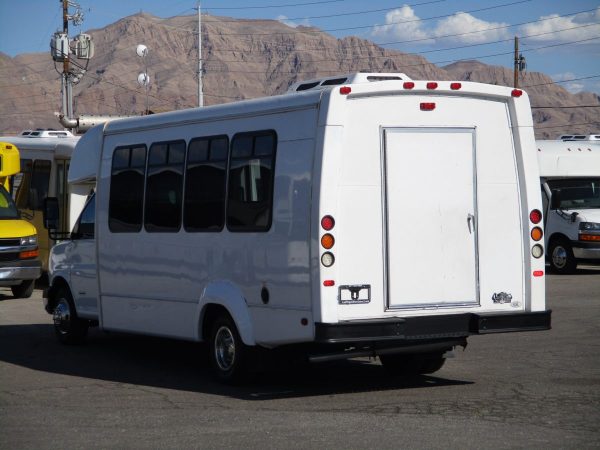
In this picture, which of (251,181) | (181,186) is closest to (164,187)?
(181,186)

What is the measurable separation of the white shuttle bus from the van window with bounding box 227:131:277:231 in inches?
0.7

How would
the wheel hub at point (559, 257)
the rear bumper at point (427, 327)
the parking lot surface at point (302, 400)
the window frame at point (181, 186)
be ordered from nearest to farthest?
the parking lot surface at point (302, 400) < the rear bumper at point (427, 327) < the window frame at point (181, 186) < the wheel hub at point (559, 257)

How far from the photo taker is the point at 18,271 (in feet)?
69.7

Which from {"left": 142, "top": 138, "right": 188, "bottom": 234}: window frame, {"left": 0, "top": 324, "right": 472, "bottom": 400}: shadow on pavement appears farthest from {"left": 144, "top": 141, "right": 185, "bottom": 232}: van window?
{"left": 0, "top": 324, "right": 472, "bottom": 400}: shadow on pavement

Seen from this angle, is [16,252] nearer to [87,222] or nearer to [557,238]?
[87,222]

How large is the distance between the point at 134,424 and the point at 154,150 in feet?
13.0

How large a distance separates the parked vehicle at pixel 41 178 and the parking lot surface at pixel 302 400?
9.50 meters

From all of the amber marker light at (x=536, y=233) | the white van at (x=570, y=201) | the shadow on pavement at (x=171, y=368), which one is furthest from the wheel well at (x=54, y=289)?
the white van at (x=570, y=201)

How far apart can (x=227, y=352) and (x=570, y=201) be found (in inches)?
656

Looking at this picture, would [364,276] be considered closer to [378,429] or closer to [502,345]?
[378,429]

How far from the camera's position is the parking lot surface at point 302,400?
28.5ft

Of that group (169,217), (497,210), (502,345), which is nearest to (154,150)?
(169,217)

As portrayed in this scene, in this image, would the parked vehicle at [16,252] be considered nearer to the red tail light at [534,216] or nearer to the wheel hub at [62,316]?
the wheel hub at [62,316]

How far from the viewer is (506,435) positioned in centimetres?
860
